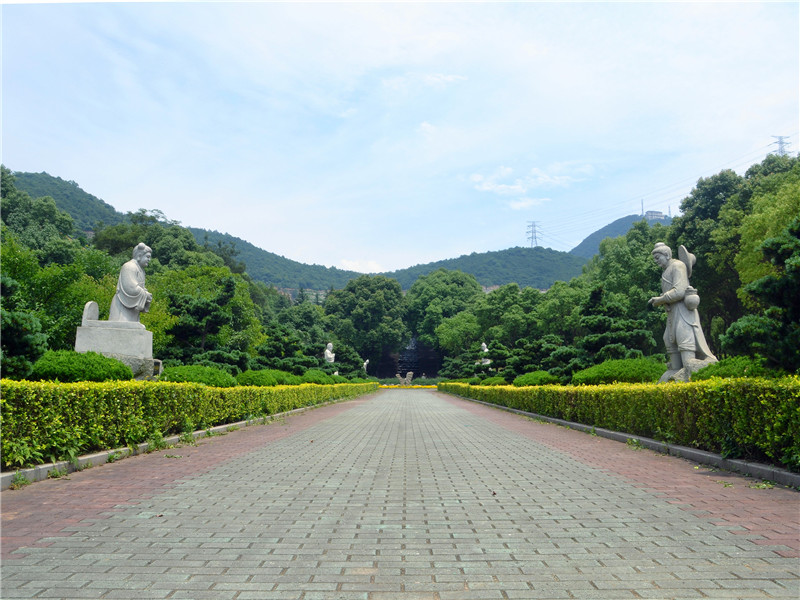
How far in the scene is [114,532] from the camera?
4.53 metres

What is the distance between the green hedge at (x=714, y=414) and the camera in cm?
651

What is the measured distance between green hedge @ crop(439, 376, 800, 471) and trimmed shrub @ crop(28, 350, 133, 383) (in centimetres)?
997

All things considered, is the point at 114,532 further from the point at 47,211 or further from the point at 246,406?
the point at 47,211

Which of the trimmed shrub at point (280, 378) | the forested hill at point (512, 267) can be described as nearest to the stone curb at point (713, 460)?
the trimmed shrub at point (280, 378)

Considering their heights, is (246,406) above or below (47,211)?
below

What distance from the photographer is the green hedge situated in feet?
21.4

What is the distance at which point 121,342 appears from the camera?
13.6 m

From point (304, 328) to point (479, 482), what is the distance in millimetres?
74459

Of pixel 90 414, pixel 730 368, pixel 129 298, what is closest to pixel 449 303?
pixel 129 298

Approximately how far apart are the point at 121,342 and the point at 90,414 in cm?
650

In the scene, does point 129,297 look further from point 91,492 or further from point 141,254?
point 91,492

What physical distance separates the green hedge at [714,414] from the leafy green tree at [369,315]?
66.3m

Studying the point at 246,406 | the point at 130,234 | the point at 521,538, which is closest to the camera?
the point at 521,538

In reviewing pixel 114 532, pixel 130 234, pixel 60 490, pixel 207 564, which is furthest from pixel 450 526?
pixel 130 234
